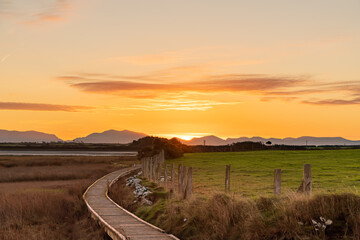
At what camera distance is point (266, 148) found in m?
90.3

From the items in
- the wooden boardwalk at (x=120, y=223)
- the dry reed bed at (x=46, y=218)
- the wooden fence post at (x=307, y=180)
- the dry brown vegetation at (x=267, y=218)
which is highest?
the wooden fence post at (x=307, y=180)

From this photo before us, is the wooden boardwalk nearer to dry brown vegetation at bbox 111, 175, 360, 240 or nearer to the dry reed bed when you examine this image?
the dry reed bed

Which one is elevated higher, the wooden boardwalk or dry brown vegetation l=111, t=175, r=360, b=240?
dry brown vegetation l=111, t=175, r=360, b=240

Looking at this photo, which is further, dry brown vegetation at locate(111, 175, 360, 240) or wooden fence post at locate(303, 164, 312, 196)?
wooden fence post at locate(303, 164, 312, 196)

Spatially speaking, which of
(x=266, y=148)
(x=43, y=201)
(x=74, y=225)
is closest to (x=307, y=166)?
(x=74, y=225)

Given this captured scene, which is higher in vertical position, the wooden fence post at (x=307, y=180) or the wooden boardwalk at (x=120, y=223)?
the wooden fence post at (x=307, y=180)

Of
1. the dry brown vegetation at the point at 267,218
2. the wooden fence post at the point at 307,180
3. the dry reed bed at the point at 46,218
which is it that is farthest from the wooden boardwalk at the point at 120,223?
the wooden fence post at the point at 307,180

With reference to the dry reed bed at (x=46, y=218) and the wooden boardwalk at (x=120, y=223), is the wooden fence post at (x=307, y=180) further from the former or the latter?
the dry reed bed at (x=46, y=218)

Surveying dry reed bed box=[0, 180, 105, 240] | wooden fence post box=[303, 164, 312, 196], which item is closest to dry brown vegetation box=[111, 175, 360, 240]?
wooden fence post box=[303, 164, 312, 196]

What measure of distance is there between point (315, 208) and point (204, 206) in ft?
14.7

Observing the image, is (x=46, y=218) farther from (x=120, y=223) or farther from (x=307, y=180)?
(x=307, y=180)

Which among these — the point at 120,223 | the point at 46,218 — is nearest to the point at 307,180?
the point at 120,223

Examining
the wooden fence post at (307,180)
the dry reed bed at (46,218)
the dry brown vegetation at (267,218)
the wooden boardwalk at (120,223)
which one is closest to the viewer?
the dry brown vegetation at (267,218)

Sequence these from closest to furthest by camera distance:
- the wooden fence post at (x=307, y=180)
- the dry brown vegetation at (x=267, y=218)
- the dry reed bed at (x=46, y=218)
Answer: the dry brown vegetation at (x=267, y=218) < the wooden fence post at (x=307, y=180) < the dry reed bed at (x=46, y=218)
